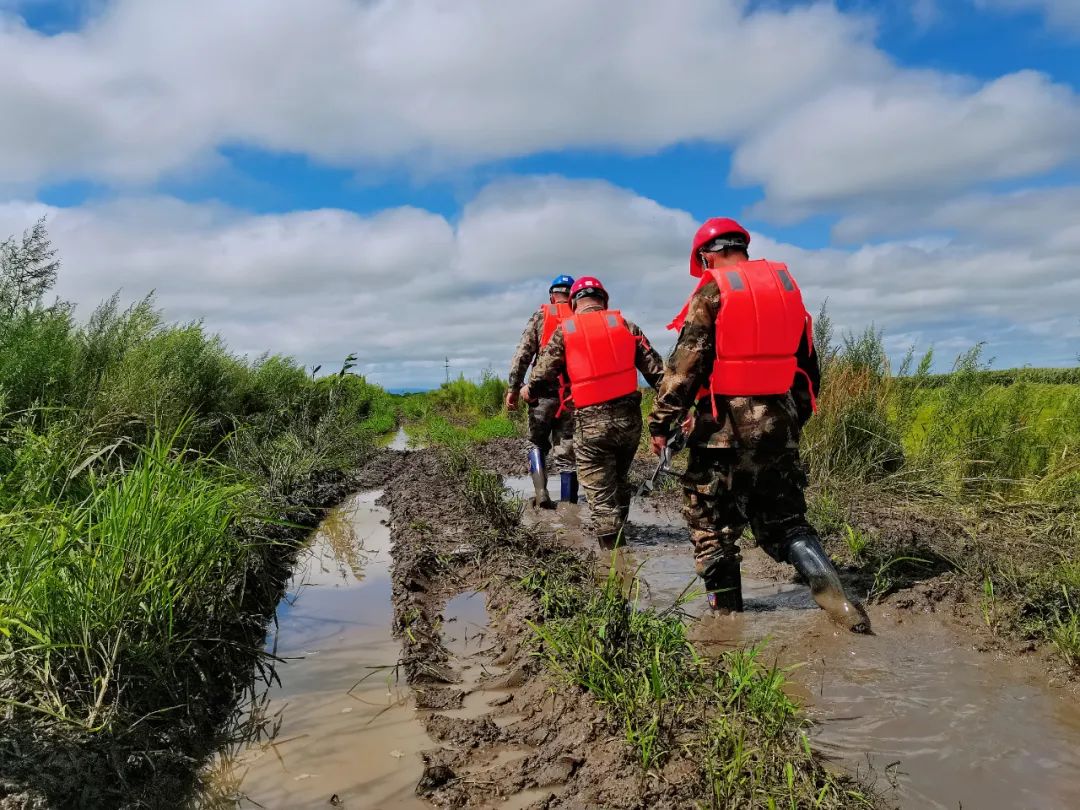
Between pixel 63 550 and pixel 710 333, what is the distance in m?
3.34

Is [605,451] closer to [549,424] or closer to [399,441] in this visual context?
[549,424]

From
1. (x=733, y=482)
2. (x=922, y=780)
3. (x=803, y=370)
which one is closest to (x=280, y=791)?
(x=922, y=780)

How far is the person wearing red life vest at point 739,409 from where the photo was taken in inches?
155

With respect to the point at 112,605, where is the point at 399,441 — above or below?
above

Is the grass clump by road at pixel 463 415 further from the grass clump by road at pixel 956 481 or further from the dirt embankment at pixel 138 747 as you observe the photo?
the dirt embankment at pixel 138 747

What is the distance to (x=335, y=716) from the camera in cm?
309

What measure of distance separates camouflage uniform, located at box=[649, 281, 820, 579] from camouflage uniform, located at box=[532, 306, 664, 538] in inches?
65.1

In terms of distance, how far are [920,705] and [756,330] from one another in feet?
6.51

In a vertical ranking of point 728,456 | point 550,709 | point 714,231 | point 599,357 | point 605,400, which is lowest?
point 550,709

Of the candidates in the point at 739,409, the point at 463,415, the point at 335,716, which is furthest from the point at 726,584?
the point at 463,415

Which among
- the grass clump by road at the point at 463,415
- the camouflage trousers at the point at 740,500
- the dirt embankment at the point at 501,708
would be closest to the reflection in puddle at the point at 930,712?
the camouflage trousers at the point at 740,500

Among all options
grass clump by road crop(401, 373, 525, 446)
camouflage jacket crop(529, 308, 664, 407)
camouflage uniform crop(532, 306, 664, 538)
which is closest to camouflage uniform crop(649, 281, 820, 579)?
camouflage uniform crop(532, 306, 664, 538)

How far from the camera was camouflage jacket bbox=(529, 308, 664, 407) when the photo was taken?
6.08 m

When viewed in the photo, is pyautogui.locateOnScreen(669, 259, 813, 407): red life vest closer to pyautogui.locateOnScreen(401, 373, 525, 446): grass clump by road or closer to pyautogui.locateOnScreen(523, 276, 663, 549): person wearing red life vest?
pyautogui.locateOnScreen(523, 276, 663, 549): person wearing red life vest
